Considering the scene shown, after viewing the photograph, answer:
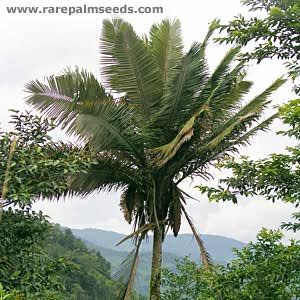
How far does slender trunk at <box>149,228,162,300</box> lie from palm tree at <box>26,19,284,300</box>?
17mm

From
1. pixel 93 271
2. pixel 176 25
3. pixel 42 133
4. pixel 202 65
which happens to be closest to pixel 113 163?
pixel 202 65

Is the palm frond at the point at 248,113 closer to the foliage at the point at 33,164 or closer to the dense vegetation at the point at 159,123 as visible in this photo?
the dense vegetation at the point at 159,123

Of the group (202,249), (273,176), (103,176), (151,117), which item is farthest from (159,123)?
(273,176)

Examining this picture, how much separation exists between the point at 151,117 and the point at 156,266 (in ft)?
8.55

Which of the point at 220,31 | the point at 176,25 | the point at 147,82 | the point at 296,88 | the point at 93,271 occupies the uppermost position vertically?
the point at 176,25

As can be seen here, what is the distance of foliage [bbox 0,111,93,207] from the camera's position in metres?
4.04

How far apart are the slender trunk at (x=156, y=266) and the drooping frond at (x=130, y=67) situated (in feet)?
7.05

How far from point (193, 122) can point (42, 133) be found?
3316mm

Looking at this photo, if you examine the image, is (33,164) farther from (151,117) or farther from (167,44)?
(167,44)

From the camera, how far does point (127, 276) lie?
827cm

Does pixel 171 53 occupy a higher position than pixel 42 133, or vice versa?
pixel 171 53

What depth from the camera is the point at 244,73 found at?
366 inches

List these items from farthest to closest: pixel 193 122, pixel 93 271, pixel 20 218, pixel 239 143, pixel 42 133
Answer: pixel 93 271
pixel 239 143
pixel 193 122
pixel 42 133
pixel 20 218

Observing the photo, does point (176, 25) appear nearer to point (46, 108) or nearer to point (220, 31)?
point (46, 108)
